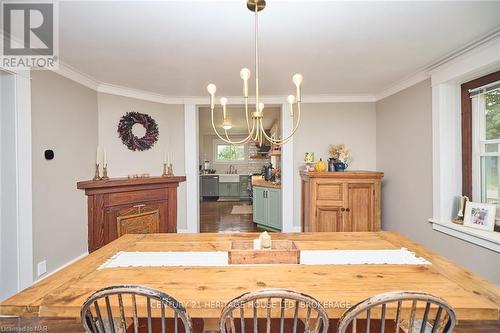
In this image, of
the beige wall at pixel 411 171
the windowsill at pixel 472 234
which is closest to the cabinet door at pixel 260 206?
the beige wall at pixel 411 171

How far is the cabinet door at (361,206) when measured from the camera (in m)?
3.47

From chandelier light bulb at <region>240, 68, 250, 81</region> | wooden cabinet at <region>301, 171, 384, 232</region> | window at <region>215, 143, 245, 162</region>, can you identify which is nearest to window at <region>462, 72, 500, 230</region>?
wooden cabinet at <region>301, 171, 384, 232</region>

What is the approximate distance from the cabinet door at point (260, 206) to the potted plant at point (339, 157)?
1.45m

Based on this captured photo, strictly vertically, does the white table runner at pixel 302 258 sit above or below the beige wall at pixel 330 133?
below

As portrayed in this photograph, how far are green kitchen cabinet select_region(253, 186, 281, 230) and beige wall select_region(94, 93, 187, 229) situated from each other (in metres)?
1.45

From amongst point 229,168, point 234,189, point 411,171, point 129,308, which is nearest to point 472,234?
point 411,171

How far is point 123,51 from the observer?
239cm

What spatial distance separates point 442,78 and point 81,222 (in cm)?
430

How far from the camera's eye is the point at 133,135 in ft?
12.3

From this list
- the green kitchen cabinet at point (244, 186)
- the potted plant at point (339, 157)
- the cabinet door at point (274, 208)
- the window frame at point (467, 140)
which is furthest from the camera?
the green kitchen cabinet at point (244, 186)

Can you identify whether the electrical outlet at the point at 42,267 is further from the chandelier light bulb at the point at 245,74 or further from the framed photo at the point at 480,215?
the framed photo at the point at 480,215

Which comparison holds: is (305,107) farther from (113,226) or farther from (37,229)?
(37,229)

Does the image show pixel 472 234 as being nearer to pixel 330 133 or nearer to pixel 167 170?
pixel 330 133

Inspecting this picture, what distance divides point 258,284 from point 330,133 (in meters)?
3.34
